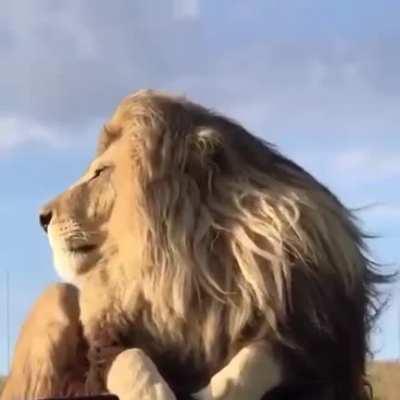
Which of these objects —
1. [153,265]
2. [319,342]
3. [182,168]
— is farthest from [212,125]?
[319,342]

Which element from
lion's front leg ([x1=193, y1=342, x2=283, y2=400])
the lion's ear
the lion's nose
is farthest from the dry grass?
lion's front leg ([x1=193, y1=342, x2=283, y2=400])

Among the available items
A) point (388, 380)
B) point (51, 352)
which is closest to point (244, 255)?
point (51, 352)

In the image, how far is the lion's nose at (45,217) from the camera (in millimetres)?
3826

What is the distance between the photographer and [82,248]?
3.72 metres

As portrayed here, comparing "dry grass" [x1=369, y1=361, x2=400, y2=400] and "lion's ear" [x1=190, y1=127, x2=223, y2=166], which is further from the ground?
"dry grass" [x1=369, y1=361, x2=400, y2=400]

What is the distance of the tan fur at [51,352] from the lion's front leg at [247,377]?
0.44 meters

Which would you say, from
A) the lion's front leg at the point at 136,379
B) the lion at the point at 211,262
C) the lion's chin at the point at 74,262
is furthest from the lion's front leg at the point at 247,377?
the lion's chin at the point at 74,262

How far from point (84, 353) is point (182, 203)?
1.60 feet

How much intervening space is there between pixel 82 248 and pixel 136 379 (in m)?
0.56

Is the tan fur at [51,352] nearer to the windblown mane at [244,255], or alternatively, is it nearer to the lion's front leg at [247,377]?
the windblown mane at [244,255]

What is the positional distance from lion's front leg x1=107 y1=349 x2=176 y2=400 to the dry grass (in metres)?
5.41

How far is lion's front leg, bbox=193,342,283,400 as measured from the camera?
3.29 metres

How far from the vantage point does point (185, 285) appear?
3.51m

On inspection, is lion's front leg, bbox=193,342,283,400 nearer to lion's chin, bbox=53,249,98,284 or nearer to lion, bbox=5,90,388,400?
lion, bbox=5,90,388,400
